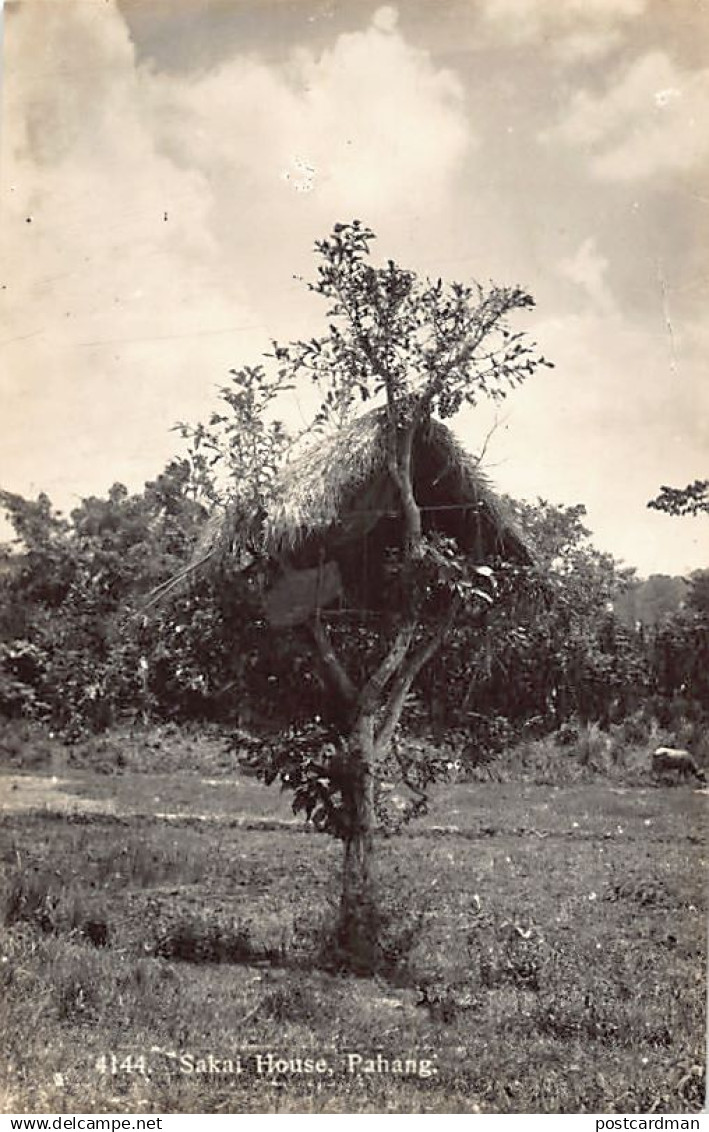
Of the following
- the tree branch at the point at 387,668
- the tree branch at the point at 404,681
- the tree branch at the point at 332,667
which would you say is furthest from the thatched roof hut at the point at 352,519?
the tree branch at the point at 404,681

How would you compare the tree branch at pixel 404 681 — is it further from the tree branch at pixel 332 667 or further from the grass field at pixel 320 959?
the grass field at pixel 320 959

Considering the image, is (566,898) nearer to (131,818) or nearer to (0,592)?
(131,818)

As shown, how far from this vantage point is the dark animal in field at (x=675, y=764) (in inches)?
259

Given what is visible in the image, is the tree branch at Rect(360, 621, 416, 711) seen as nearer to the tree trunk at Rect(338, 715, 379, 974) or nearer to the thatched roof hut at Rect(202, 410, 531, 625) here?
the tree trunk at Rect(338, 715, 379, 974)

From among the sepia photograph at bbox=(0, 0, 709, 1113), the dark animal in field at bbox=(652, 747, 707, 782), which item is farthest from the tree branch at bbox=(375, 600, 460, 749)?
the dark animal in field at bbox=(652, 747, 707, 782)

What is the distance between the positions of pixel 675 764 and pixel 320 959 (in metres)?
2.57

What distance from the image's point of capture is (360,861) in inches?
238

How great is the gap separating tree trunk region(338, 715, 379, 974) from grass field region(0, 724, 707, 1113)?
0.11m

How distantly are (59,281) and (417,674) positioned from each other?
128 inches

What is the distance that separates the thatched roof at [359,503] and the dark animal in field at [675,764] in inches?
61.2

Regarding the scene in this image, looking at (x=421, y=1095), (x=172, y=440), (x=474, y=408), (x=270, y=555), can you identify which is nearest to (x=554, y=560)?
(x=474, y=408)

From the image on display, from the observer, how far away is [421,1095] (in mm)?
5051

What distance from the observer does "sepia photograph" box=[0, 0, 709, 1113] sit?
223 inches

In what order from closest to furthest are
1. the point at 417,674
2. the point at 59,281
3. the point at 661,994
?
the point at 661,994, the point at 59,281, the point at 417,674
